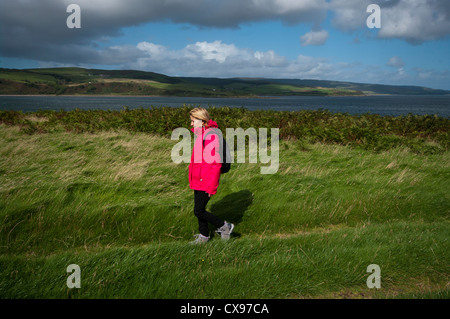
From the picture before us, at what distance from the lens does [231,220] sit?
623 centimetres

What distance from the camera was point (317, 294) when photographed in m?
3.85

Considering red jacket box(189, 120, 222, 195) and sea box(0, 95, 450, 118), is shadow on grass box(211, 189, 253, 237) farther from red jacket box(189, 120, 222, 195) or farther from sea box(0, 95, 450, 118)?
sea box(0, 95, 450, 118)

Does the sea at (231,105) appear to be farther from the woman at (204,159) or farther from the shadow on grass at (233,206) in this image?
the woman at (204,159)

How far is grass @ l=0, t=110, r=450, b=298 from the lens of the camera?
3898 millimetres

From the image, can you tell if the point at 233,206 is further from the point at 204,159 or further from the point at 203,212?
the point at 204,159

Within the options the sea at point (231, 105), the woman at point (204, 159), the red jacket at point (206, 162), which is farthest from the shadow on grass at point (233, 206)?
the sea at point (231, 105)

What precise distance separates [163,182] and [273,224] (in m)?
3.24

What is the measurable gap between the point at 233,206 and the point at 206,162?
233cm

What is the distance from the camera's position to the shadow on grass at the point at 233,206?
6285 mm

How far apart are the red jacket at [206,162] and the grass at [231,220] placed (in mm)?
1062
